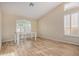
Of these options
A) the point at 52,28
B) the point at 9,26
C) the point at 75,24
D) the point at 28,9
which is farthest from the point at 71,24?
the point at 9,26

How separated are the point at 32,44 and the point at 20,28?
2.45ft

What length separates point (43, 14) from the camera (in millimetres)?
3084

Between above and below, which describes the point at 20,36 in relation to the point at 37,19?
below

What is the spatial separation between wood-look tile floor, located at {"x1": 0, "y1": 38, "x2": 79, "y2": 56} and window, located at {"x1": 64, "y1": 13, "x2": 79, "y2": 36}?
448 millimetres

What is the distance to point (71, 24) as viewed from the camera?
3.53 meters

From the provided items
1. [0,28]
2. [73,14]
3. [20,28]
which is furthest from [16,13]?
[73,14]

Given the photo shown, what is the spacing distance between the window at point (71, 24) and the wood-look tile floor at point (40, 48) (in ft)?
1.47

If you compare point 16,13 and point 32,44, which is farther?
point 32,44

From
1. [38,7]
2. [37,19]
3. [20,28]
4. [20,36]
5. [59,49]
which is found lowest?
[59,49]

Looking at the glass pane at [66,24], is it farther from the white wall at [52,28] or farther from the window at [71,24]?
the white wall at [52,28]

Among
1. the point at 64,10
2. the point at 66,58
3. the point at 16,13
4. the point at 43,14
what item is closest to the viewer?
the point at 66,58

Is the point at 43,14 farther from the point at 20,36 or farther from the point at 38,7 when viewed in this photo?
the point at 20,36

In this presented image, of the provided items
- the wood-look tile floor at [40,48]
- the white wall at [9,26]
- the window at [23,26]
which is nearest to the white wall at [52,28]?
the wood-look tile floor at [40,48]

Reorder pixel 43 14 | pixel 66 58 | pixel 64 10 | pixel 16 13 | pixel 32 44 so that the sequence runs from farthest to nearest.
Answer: pixel 64 10 < pixel 32 44 < pixel 43 14 < pixel 16 13 < pixel 66 58
